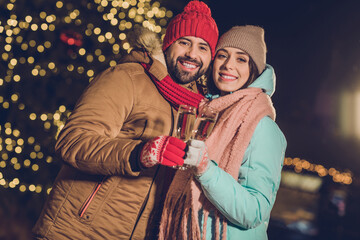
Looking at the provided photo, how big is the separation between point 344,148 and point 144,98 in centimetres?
1853

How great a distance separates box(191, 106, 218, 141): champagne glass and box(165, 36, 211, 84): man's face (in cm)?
96

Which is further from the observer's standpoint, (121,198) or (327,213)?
(327,213)

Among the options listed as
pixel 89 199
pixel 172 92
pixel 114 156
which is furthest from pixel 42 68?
pixel 114 156

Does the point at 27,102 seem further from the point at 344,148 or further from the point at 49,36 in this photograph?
the point at 344,148

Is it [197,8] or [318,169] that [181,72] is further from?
[318,169]

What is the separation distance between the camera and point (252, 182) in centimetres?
183

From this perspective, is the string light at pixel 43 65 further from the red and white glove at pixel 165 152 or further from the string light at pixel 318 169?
the string light at pixel 318 169

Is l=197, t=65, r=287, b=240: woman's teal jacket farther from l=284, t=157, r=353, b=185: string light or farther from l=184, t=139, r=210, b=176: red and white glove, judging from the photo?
l=284, t=157, r=353, b=185: string light

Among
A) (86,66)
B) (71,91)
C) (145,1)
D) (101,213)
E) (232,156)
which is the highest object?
(145,1)

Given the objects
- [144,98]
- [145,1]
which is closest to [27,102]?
[145,1]

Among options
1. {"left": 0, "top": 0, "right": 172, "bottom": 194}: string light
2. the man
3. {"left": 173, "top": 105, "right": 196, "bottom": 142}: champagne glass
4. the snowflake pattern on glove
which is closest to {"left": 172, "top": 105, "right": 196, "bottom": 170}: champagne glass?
{"left": 173, "top": 105, "right": 196, "bottom": 142}: champagne glass

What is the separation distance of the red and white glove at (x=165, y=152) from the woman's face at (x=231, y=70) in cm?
103

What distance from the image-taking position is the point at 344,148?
58.7 ft

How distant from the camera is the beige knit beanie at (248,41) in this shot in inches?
96.7
